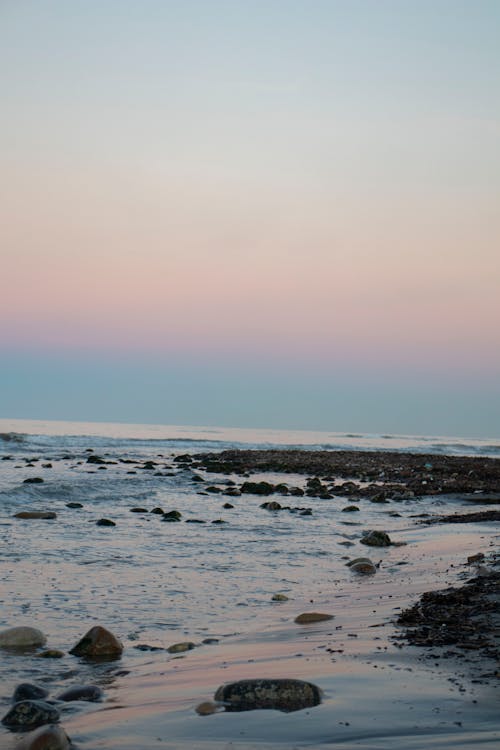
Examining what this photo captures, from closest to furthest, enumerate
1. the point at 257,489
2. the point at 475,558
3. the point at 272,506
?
1. the point at 475,558
2. the point at 272,506
3. the point at 257,489

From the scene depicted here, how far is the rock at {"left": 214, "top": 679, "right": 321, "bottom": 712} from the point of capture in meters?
4.18

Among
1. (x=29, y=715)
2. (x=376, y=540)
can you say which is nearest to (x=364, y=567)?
(x=376, y=540)

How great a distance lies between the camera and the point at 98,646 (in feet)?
19.1

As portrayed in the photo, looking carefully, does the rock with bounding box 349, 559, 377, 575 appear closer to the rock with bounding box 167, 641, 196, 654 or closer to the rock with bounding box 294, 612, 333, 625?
the rock with bounding box 294, 612, 333, 625

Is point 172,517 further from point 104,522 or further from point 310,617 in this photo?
point 310,617

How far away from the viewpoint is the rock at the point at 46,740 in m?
3.58

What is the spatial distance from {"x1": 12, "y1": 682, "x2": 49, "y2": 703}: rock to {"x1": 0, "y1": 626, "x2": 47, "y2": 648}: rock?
1.35m

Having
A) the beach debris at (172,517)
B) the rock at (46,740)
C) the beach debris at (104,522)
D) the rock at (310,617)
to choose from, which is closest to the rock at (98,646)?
the rock at (310,617)

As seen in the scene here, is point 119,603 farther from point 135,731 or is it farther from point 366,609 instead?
point 135,731

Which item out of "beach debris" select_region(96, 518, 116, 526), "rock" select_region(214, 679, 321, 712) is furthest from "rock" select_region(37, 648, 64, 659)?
"beach debris" select_region(96, 518, 116, 526)

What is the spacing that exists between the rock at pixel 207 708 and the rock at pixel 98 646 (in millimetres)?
1757

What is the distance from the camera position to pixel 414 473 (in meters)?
31.8

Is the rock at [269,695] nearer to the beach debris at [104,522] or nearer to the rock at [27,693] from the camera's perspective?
the rock at [27,693]

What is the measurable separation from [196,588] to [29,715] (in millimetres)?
4506
